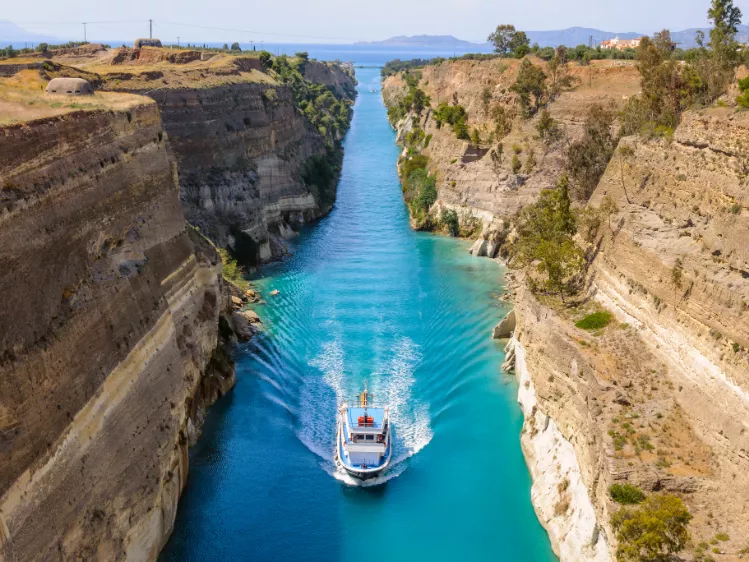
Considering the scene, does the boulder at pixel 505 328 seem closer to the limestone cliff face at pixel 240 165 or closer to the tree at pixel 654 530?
the tree at pixel 654 530

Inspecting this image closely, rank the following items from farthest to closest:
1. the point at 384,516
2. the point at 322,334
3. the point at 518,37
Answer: the point at 518,37, the point at 322,334, the point at 384,516

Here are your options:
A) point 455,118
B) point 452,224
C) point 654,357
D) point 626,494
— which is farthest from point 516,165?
point 626,494

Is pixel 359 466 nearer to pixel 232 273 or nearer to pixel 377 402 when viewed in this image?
pixel 377 402

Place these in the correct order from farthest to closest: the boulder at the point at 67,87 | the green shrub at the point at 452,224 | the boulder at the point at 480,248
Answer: the green shrub at the point at 452,224, the boulder at the point at 480,248, the boulder at the point at 67,87

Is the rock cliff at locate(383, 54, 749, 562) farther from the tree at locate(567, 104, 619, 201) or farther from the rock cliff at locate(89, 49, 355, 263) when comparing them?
the rock cliff at locate(89, 49, 355, 263)

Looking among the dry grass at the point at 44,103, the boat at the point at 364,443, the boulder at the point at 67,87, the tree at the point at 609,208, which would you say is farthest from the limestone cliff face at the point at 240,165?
the tree at the point at 609,208

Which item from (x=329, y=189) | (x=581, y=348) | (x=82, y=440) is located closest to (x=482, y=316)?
(x=581, y=348)

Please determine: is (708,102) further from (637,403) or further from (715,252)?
(637,403)
